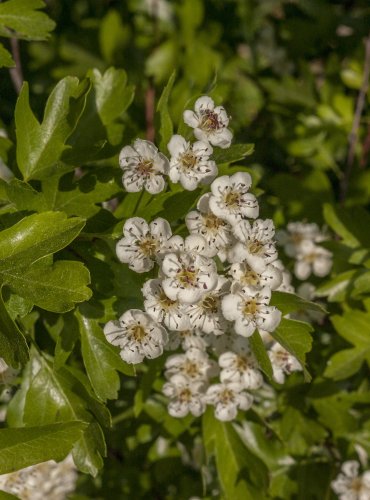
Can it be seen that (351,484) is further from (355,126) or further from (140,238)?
(355,126)

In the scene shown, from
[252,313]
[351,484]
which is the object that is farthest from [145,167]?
[351,484]

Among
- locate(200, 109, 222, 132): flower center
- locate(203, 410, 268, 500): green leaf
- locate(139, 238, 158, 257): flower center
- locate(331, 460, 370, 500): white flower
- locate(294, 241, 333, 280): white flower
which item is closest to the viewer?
locate(139, 238, 158, 257): flower center

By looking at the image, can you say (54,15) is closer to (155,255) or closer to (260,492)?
(155,255)

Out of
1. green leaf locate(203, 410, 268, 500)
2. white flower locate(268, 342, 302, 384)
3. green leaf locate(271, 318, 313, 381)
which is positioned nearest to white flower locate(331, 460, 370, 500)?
green leaf locate(203, 410, 268, 500)

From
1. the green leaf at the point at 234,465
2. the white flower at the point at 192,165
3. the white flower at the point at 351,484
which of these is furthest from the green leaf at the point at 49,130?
the white flower at the point at 351,484

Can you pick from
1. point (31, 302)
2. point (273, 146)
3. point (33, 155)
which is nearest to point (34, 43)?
point (273, 146)

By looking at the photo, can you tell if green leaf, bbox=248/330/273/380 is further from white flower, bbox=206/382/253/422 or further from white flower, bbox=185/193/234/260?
white flower, bbox=206/382/253/422
